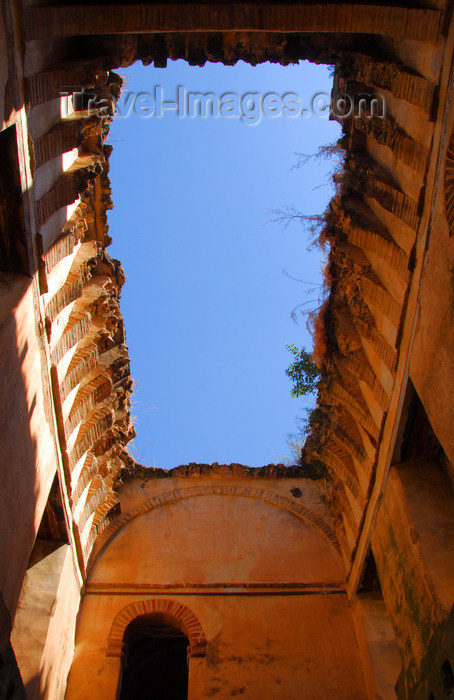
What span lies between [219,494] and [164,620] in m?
1.97

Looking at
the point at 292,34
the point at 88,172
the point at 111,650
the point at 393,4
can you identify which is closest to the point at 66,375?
the point at 88,172

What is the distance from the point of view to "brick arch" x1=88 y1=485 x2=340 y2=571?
8.11 meters

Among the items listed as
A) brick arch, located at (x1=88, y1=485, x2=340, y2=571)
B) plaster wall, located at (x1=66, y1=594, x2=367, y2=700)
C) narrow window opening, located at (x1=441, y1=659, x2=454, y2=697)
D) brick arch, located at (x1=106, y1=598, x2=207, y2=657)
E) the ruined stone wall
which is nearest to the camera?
narrow window opening, located at (x1=441, y1=659, x2=454, y2=697)

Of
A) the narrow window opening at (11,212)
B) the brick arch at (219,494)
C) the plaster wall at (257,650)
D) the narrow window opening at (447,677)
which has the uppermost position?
the narrow window opening at (11,212)

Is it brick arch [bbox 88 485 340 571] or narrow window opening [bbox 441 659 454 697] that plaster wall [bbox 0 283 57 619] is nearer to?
brick arch [bbox 88 485 340 571]

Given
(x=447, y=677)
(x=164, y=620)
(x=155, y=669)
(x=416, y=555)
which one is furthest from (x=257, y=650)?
(x=155, y=669)

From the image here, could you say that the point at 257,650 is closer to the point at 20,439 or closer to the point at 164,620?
the point at 164,620

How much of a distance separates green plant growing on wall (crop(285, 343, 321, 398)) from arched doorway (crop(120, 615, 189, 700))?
4051mm

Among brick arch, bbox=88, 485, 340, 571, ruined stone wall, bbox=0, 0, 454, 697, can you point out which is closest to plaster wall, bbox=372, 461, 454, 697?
ruined stone wall, bbox=0, 0, 454, 697

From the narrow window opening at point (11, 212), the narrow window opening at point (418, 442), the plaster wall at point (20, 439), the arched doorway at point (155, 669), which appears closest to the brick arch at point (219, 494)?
the arched doorway at point (155, 669)

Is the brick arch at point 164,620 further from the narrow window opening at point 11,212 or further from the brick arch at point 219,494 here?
the narrow window opening at point 11,212

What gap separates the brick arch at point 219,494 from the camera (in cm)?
811

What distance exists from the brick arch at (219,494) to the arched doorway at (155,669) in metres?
1.85

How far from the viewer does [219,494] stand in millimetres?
8812
